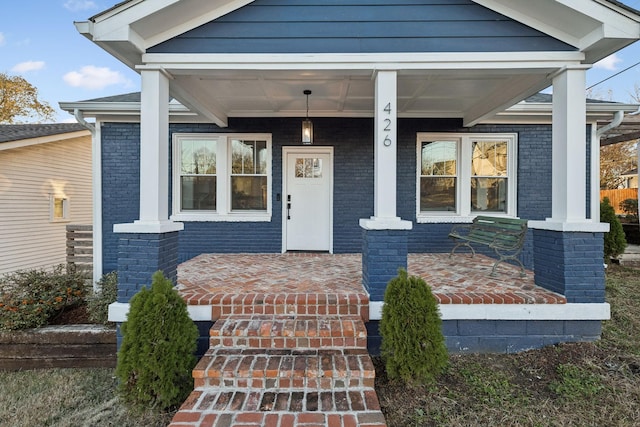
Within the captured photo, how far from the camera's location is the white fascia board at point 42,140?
7023 mm

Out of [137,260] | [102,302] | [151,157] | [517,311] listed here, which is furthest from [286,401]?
[102,302]

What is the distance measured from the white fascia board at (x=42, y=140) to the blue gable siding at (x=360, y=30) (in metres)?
6.35

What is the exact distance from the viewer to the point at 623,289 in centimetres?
481

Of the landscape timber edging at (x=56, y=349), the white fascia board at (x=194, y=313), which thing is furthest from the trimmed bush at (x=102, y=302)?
the white fascia board at (x=194, y=313)

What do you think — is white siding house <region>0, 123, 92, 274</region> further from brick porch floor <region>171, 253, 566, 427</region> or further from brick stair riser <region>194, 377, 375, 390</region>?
brick stair riser <region>194, 377, 375, 390</region>

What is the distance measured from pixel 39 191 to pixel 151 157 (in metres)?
7.23

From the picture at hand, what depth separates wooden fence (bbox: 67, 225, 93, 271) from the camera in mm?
6094

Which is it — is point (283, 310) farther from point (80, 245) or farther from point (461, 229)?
point (80, 245)

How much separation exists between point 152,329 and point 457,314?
262 centimetres

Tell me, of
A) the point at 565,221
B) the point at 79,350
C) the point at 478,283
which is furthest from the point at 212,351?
the point at 565,221

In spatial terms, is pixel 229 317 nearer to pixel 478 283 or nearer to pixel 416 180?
pixel 478 283

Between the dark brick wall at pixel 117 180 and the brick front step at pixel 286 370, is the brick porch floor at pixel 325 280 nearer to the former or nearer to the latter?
the brick front step at pixel 286 370

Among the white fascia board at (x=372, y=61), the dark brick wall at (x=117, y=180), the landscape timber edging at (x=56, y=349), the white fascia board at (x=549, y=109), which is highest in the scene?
the white fascia board at (x=549, y=109)

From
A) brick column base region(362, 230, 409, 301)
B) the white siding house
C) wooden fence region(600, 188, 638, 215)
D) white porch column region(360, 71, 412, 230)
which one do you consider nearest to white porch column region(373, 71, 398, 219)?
white porch column region(360, 71, 412, 230)
